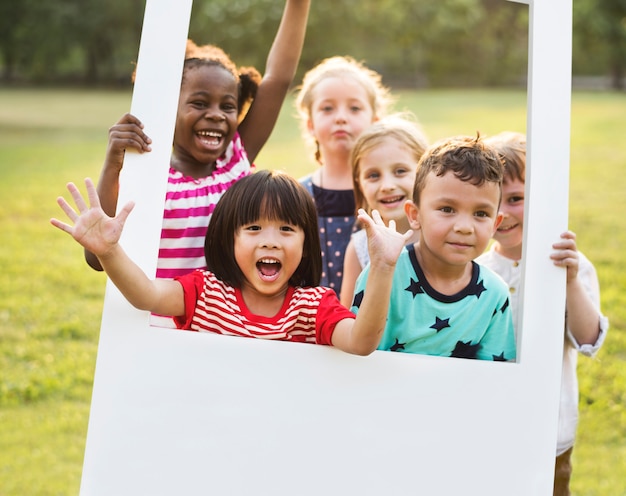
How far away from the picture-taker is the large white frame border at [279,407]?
1.82 meters

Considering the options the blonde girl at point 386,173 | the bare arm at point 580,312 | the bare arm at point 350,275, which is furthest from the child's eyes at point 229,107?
the bare arm at point 580,312

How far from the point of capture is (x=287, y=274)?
6.75 feet

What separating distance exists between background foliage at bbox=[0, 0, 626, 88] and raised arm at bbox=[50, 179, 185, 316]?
57.2 feet

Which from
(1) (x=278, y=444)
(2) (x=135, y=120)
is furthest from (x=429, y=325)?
(2) (x=135, y=120)

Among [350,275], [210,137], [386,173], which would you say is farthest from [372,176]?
[210,137]

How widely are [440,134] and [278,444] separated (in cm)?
1140

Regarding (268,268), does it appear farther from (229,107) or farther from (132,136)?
(229,107)

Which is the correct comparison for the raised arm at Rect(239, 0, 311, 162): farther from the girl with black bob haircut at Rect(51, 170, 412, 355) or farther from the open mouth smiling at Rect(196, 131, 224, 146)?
the girl with black bob haircut at Rect(51, 170, 412, 355)

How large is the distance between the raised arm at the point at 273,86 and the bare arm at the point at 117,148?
0.76 m

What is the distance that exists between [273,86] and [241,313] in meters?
0.99

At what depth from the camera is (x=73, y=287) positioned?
21.3 ft

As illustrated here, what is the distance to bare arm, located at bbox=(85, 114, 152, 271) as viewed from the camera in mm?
1861

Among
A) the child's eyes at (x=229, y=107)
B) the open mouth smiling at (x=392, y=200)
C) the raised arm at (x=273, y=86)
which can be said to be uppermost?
the raised arm at (x=273, y=86)

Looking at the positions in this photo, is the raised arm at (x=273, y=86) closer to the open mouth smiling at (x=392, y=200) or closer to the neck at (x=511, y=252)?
the open mouth smiling at (x=392, y=200)
